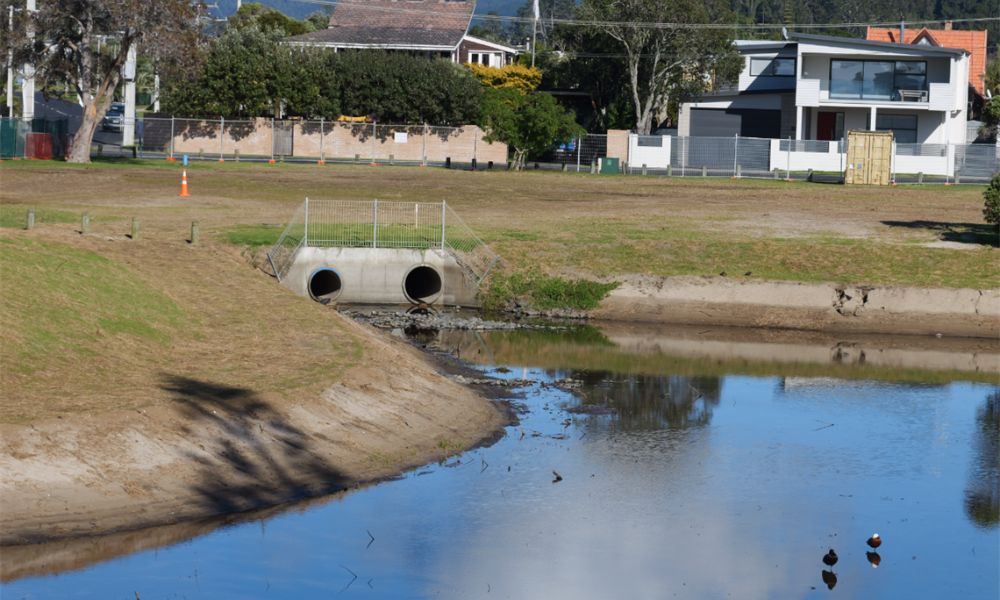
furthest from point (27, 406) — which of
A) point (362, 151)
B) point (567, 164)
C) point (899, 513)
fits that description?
point (362, 151)

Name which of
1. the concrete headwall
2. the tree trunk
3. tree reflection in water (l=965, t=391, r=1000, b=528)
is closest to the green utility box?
the concrete headwall

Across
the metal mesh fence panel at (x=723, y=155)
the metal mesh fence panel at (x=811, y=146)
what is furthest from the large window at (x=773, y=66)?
the metal mesh fence panel at (x=723, y=155)

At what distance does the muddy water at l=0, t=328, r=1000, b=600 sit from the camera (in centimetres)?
1529

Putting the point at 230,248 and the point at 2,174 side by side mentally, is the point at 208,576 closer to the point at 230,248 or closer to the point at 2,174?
the point at 230,248

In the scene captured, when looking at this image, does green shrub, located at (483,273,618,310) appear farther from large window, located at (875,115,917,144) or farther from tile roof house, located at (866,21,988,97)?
tile roof house, located at (866,21,988,97)

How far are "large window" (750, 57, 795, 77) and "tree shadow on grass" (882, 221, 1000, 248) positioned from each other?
4367cm

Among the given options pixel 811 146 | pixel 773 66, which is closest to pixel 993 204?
pixel 811 146

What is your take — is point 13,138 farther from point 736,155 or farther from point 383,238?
point 736,155

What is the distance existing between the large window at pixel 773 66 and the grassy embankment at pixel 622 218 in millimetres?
24067

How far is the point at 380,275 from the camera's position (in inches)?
1407

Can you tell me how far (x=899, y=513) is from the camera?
18422mm

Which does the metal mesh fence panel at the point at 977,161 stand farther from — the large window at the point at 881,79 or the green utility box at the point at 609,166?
the green utility box at the point at 609,166

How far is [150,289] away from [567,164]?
5080cm

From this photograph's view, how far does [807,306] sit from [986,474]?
44.1ft
